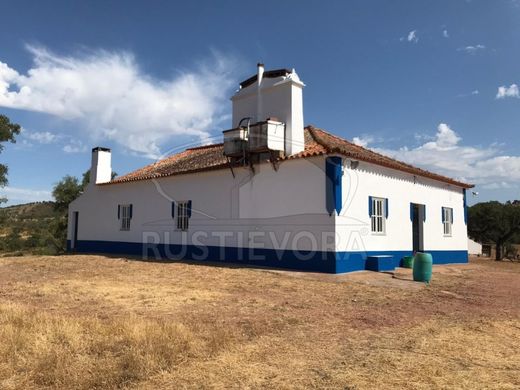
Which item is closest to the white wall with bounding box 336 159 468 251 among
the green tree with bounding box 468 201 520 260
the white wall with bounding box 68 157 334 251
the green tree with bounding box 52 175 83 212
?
the white wall with bounding box 68 157 334 251

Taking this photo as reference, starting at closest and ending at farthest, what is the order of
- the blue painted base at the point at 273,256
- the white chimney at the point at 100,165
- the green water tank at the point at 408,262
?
the blue painted base at the point at 273,256
the green water tank at the point at 408,262
the white chimney at the point at 100,165

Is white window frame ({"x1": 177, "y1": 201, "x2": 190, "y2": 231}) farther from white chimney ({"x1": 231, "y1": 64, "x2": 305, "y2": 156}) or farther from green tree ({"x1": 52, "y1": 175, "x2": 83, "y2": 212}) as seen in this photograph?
green tree ({"x1": 52, "y1": 175, "x2": 83, "y2": 212})

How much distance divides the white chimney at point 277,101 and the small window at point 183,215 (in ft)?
12.9

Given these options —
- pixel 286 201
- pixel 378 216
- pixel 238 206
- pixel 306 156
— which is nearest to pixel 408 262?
pixel 378 216

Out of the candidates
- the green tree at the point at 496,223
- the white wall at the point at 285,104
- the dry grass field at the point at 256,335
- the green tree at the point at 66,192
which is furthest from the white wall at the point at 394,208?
the green tree at the point at 66,192

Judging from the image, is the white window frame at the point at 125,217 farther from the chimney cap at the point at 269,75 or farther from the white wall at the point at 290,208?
the chimney cap at the point at 269,75

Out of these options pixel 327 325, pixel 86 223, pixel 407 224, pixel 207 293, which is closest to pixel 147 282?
pixel 207 293

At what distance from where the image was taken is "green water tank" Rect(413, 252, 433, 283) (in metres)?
11.2

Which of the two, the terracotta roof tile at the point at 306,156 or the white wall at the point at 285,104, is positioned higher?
the white wall at the point at 285,104

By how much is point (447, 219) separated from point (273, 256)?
912 centimetres

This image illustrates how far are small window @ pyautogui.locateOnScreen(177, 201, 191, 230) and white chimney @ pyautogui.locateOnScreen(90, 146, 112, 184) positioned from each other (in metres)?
7.07

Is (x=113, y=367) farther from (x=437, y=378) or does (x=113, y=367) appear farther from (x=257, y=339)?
(x=437, y=378)

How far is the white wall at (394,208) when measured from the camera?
13023mm

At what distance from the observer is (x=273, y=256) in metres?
14.0
